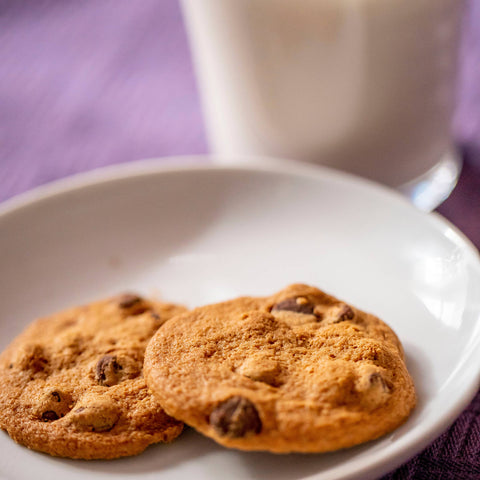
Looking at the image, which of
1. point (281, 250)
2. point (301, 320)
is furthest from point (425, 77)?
point (301, 320)

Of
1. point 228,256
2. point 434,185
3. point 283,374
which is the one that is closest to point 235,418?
point 283,374

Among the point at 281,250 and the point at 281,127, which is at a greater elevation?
the point at 281,127

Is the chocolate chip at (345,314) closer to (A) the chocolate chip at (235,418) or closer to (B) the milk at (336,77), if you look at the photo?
(A) the chocolate chip at (235,418)

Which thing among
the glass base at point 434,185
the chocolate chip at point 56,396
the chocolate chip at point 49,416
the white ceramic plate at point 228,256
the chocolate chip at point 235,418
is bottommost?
the glass base at point 434,185

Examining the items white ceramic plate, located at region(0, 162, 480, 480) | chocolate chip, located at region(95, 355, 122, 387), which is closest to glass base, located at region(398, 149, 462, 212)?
white ceramic plate, located at region(0, 162, 480, 480)

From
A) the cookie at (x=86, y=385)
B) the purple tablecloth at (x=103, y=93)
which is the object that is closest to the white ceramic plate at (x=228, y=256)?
the cookie at (x=86, y=385)

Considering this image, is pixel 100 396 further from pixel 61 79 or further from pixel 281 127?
pixel 61 79

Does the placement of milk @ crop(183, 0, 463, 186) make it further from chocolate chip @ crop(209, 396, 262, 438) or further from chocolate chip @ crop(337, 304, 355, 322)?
chocolate chip @ crop(209, 396, 262, 438)
